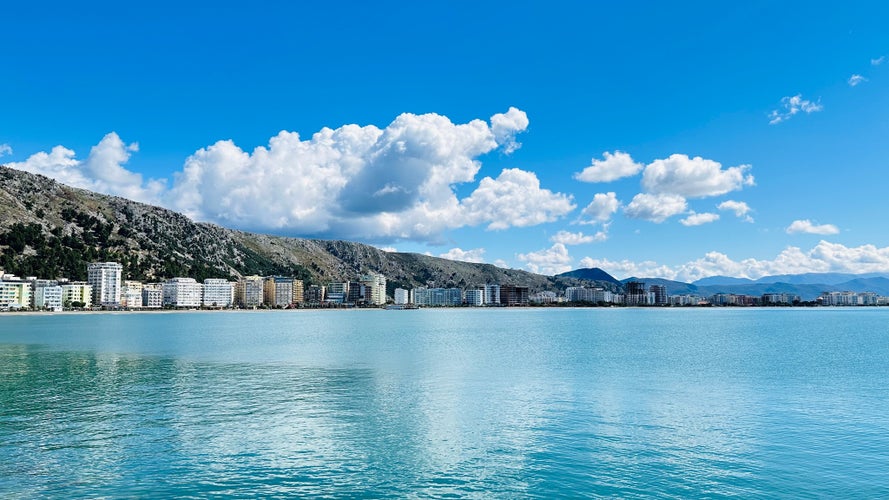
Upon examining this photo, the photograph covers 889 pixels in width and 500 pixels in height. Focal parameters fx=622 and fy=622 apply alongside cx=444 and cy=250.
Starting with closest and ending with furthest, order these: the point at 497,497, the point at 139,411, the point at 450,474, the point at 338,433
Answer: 1. the point at 497,497
2. the point at 450,474
3. the point at 338,433
4. the point at 139,411

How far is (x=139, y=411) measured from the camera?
126ft

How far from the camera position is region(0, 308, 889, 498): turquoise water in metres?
24.7

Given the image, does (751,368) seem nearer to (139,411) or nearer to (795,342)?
(795,342)

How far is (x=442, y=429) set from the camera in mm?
34062

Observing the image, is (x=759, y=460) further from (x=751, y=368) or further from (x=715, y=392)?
(x=751, y=368)

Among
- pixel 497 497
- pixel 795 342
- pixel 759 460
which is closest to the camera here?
pixel 497 497

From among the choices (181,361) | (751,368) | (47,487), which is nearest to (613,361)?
(751,368)

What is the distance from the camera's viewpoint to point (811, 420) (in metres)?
36.6

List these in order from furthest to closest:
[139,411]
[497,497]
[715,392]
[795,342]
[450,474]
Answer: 1. [795,342]
2. [715,392]
3. [139,411]
4. [450,474]
5. [497,497]

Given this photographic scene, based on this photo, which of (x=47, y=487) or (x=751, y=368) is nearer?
(x=47, y=487)

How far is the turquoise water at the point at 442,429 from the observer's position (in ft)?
80.9

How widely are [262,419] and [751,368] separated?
163 feet

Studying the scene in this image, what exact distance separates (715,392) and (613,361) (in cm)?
2290

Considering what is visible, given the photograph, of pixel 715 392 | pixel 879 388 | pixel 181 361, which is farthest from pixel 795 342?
pixel 181 361
